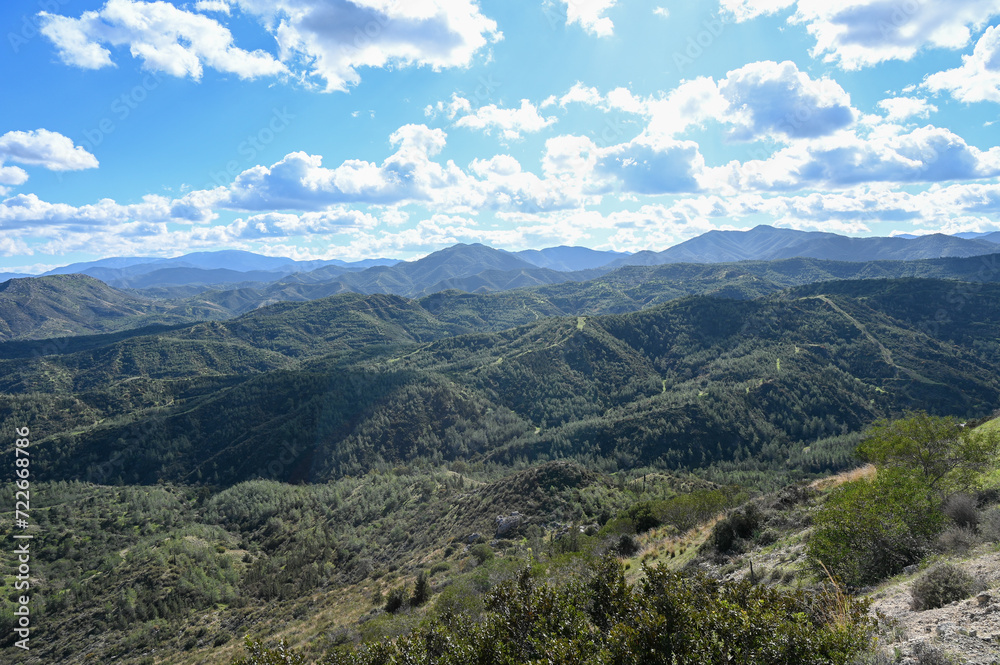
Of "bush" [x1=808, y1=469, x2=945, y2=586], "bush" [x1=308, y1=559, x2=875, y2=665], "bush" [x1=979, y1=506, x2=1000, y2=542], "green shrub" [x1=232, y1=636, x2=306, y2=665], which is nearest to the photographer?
"bush" [x1=308, y1=559, x2=875, y2=665]

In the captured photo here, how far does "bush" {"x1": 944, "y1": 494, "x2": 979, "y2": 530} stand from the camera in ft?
70.9

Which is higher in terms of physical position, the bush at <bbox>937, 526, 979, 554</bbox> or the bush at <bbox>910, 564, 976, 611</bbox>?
the bush at <bbox>910, 564, 976, 611</bbox>

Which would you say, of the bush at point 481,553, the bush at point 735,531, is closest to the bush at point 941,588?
the bush at point 735,531

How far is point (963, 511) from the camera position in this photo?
22.1 m

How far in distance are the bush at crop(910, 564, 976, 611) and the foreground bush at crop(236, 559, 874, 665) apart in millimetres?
2070

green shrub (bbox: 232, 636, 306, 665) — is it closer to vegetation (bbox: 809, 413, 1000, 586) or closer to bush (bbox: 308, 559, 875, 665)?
bush (bbox: 308, 559, 875, 665)

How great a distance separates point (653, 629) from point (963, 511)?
2042 centimetres

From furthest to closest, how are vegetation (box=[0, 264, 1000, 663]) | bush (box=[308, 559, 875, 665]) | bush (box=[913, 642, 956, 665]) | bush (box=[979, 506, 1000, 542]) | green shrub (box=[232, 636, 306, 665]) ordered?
bush (box=[979, 506, 1000, 542]) → vegetation (box=[0, 264, 1000, 663]) → green shrub (box=[232, 636, 306, 665]) → bush (box=[308, 559, 875, 665]) → bush (box=[913, 642, 956, 665])

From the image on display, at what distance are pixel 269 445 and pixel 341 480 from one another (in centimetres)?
3518

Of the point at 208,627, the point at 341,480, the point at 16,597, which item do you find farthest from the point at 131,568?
the point at 341,480

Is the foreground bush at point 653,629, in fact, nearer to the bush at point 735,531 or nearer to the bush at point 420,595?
the bush at point 735,531

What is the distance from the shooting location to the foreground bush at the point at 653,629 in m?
11.7

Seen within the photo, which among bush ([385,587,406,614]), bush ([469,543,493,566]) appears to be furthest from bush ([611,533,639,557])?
bush ([385,587,406,614])

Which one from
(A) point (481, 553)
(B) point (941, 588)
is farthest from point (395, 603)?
(B) point (941, 588)
